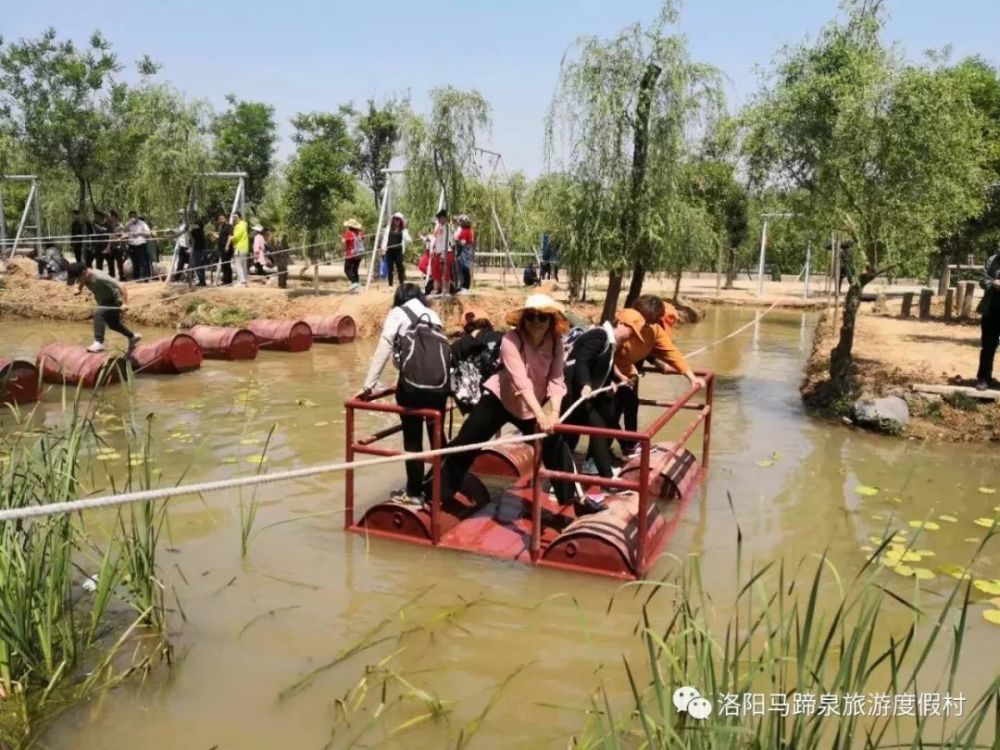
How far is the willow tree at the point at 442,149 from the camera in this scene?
16094 mm

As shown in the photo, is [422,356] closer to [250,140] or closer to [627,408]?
[627,408]

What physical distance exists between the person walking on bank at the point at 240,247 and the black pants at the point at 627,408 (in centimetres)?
1343

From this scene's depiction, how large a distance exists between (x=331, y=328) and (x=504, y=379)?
10.6 meters

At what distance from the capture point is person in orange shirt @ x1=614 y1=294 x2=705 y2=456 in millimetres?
6695

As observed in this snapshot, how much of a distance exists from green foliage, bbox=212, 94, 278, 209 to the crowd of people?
30.0m

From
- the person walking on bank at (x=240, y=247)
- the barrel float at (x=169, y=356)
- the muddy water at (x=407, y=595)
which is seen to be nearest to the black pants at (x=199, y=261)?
the person walking on bank at (x=240, y=247)

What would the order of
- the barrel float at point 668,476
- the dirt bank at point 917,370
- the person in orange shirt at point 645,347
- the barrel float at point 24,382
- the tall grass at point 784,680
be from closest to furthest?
1. the tall grass at point 784,680
2. the barrel float at point 668,476
3. the person in orange shirt at point 645,347
4. the dirt bank at point 917,370
5. the barrel float at point 24,382

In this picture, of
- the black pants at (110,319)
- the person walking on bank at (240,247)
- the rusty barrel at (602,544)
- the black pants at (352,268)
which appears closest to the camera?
the rusty barrel at (602,544)

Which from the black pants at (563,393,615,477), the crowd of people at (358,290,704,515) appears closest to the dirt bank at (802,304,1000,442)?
the black pants at (563,393,615,477)

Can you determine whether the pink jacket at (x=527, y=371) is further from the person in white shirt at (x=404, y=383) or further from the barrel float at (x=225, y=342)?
the barrel float at (x=225, y=342)

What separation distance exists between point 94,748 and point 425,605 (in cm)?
190

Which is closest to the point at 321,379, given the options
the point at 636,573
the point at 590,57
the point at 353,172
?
the point at 590,57

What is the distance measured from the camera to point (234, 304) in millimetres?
17719

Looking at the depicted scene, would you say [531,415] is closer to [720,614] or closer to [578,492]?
[578,492]
